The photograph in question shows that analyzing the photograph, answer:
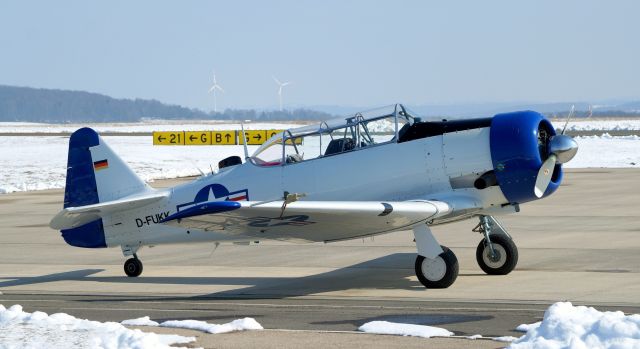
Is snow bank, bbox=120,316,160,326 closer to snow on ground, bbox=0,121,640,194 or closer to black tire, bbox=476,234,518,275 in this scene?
black tire, bbox=476,234,518,275

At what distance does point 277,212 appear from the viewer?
38.6ft

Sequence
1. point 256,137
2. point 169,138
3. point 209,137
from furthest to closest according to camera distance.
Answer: point 169,138 → point 209,137 → point 256,137

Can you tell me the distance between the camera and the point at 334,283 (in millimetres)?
13406


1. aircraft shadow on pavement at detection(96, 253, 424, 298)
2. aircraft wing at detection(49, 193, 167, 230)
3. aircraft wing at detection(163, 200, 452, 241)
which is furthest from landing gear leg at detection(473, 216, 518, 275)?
aircraft wing at detection(49, 193, 167, 230)

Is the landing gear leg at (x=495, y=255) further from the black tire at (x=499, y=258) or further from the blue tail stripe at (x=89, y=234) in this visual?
the blue tail stripe at (x=89, y=234)

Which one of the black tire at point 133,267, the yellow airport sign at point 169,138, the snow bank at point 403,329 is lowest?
the yellow airport sign at point 169,138

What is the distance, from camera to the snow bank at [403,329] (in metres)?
9.36

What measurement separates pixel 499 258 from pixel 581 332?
16.9 ft

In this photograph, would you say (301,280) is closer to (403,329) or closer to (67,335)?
(403,329)

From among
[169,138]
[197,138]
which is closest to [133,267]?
[197,138]

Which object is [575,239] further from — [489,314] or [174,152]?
[174,152]

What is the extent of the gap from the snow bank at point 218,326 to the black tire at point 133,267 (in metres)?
4.50

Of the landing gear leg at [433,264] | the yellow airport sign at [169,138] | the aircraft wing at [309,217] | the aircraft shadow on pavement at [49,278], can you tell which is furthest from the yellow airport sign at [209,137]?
the landing gear leg at [433,264]

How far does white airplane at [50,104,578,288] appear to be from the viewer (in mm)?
12266
